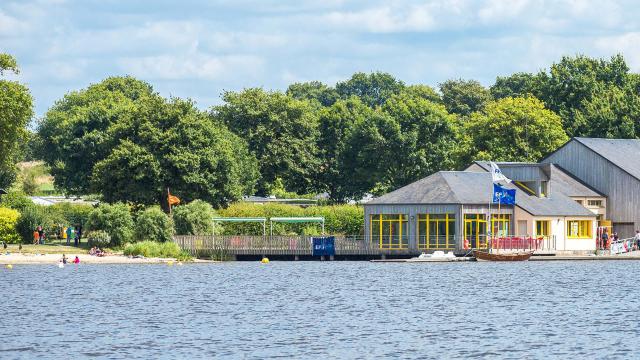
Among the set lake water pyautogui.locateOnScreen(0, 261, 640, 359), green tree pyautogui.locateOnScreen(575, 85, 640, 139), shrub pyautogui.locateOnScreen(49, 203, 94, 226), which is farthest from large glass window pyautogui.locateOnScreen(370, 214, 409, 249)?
green tree pyautogui.locateOnScreen(575, 85, 640, 139)

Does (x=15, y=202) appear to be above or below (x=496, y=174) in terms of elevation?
below

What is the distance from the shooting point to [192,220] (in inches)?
3994

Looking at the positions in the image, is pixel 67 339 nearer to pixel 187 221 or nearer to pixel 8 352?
pixel 8 352

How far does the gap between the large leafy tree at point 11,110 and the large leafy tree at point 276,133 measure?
35826mm

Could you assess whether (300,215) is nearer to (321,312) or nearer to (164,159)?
(164,159)

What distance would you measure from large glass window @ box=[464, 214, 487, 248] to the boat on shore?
2.95 meters

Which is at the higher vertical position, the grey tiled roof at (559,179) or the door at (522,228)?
the grey tiled roof at (559,179)

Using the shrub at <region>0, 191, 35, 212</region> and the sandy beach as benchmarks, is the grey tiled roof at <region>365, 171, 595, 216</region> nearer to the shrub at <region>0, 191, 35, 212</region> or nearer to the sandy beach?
the sandy beach

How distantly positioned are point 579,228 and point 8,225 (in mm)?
44530

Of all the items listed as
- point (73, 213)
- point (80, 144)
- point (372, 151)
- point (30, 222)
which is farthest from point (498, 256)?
point (80, 144)

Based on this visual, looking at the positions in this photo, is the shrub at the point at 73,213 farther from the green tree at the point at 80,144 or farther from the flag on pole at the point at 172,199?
the flag on pole at the point at 172,199

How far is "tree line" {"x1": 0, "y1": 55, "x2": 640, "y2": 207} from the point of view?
10888 cm

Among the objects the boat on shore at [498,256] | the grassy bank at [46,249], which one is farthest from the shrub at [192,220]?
the boat on shore at [498,256]

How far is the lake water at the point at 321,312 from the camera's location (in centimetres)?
4603
